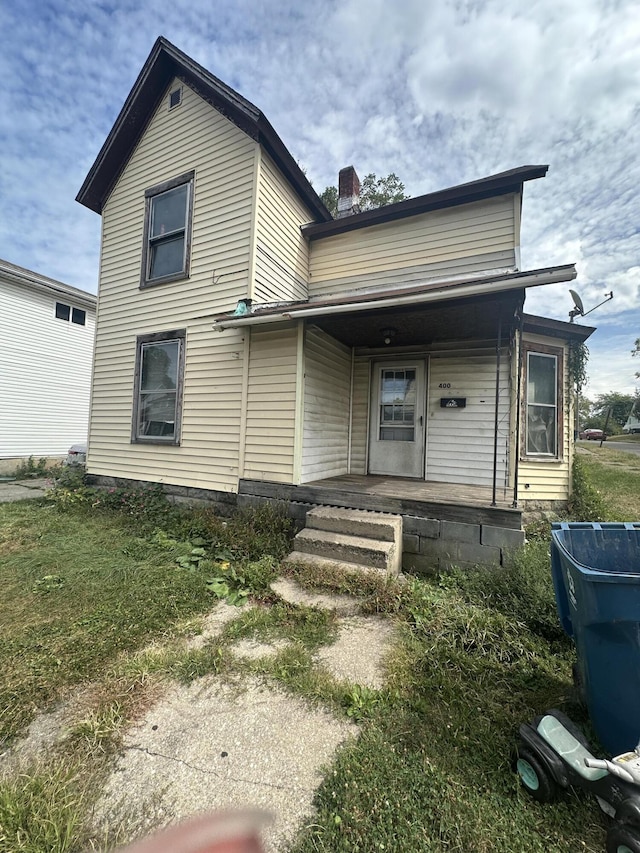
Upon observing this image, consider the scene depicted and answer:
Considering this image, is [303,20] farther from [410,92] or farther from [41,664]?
[41,664]

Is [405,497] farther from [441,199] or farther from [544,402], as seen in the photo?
[441,199]

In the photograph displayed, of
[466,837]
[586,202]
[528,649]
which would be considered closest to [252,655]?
[466,837]

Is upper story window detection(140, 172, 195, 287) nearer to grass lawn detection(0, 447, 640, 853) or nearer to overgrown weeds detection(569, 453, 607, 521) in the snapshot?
grass lawn detection(0, 447, 640, 853)

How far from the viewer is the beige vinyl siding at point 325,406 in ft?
17.3

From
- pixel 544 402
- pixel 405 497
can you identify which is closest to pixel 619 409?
pixel 544 402

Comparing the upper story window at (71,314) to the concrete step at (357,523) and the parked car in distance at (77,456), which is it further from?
the concrete step at (357,523)

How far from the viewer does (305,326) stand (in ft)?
16.4

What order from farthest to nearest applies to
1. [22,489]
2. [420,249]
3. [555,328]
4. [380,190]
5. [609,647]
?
[380,190] → [22,489] → [555,328] → [420,249] → [609,647]

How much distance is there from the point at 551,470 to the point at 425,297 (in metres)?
4.71

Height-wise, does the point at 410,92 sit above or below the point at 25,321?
above

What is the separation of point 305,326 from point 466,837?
4.83m

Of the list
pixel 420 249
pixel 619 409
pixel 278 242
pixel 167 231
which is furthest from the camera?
pixel 619 409

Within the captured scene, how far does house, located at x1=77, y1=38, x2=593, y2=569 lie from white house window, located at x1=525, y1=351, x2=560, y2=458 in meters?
0.03

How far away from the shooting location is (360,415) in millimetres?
6715
